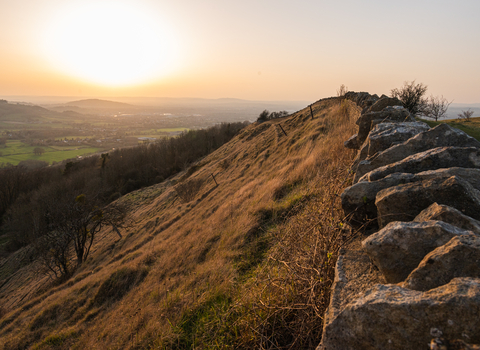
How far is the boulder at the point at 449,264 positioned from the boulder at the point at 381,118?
4206mm

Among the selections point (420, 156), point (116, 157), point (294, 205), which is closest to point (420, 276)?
point (420, 156)

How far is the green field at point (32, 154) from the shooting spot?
274 ft

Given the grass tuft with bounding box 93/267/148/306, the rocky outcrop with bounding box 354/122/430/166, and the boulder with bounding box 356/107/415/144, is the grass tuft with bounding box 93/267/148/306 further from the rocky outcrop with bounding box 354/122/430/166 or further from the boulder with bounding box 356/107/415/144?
the boulder with bounding box 356/107/415/144

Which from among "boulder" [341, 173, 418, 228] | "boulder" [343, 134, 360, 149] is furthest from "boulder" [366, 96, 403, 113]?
"boulder" [341, 173, 418, 228]

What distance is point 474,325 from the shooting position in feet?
4.48

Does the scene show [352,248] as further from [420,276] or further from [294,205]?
[294,205]

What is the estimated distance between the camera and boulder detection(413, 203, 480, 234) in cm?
196

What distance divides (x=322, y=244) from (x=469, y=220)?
1678 millimetres

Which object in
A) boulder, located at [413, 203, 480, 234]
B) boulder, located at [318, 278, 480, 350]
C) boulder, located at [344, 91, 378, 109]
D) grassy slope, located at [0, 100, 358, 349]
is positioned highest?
boulder, located at [344, 91, 378, 109]

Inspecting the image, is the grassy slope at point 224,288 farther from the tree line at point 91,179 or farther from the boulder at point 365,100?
the tree line at point 91,179

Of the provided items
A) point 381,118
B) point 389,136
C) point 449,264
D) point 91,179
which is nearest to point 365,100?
point 381,118

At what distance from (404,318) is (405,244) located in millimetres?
657

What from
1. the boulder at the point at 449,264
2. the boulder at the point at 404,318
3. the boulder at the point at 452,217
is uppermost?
the boulder at the point at 452,217

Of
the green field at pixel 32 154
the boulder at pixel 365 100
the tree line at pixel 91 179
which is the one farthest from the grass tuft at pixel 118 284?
the green field at pixel 32 154
